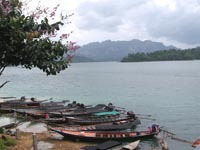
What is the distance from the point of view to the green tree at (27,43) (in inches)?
489

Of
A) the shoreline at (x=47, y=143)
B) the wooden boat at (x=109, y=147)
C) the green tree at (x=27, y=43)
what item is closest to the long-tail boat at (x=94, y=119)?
the shoreline at (x=47, y=143)

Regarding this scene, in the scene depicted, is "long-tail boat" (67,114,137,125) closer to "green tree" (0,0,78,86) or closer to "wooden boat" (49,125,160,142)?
"wooden boat" (49,125,160,142)

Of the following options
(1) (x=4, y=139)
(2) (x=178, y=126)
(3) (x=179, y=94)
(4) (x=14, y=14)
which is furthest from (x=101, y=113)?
(3) (x=179, y=94)

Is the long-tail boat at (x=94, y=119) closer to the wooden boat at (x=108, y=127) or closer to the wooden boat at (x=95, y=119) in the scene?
the wooden boat at (x=95, y=119)

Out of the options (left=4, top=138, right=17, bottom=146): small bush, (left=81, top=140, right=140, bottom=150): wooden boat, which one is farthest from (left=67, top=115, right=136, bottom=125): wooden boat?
(left=4, top=138, right=17, bottom=146): small bush

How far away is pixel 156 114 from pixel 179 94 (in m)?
24.1

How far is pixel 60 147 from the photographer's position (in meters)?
25.5

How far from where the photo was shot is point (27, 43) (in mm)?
13102

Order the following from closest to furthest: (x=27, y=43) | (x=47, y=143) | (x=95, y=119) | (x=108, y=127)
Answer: (x=27, y=43), (x=47, y=143), (x=108, y=127), (x=95, y=119)

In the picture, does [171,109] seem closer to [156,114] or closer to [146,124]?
[156,114]

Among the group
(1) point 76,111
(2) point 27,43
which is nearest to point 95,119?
(1) point 76,111

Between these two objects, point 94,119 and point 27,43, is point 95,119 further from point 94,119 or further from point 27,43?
point 27,43

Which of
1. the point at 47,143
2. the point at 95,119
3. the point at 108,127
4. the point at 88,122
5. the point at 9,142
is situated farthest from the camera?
the point at 95,119

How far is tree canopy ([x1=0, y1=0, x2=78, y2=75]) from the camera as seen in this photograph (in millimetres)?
12414
